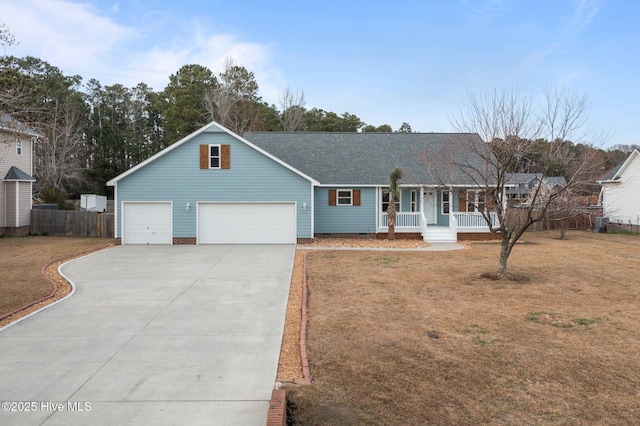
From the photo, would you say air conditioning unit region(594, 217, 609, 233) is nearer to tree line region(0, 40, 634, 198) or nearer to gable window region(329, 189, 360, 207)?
tree line region(0, 40, 634, 198)

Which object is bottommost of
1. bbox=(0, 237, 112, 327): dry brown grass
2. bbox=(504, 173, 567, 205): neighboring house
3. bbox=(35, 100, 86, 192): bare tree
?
bbox=(0, 237, 112, 327): dry brown grass

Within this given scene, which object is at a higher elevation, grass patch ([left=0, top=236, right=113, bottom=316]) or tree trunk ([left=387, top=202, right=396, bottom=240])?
tree trunk ([left=387, top=202, right=396, bottom=240])

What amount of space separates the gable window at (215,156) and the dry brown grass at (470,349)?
30.0ft

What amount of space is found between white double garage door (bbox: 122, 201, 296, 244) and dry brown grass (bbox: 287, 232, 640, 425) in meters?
7.79

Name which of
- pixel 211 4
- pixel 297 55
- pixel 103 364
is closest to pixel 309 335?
pixel 103 364

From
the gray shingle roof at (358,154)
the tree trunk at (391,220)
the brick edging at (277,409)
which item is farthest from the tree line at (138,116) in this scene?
the brick edging at (277,409)

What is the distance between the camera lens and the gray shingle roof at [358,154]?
71.4 feet

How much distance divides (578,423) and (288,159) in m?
20.4

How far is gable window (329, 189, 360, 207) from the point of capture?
848 inches

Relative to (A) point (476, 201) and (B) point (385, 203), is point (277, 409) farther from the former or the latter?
(B) point (385, 203)

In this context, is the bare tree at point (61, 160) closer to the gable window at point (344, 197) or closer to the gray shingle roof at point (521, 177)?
the gable window at point (344, 197)

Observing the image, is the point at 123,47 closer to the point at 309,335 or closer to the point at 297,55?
the point at 297,55

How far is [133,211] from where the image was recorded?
19.8 metres

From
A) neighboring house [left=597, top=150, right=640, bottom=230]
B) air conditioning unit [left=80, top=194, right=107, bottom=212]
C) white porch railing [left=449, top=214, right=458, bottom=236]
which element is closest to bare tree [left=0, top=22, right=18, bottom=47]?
white porch railing [left=449, top=214, right=458, bottom=236]
